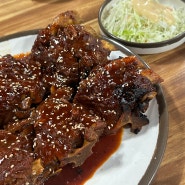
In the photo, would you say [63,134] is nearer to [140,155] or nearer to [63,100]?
[63,100]

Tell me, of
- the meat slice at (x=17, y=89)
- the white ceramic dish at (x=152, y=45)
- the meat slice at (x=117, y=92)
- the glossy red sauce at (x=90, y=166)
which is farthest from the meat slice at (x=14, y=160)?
the white ceramic dish at (x=152, y=45)

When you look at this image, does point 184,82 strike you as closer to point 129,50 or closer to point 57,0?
point 129,50

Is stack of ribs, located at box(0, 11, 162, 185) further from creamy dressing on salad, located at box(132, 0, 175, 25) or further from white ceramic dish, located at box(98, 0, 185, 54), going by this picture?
creamy dressing on salad, located at box(132, 0, 175, 25)

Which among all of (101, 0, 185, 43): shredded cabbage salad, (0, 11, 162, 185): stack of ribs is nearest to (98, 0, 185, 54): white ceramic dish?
(101, 0, 185, 43): shredded cabbage salad

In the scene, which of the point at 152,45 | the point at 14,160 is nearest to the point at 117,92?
the point at 14,160

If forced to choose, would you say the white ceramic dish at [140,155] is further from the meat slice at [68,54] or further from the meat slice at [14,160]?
the meat slice at [68,54]

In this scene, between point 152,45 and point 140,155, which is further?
point 152,45
